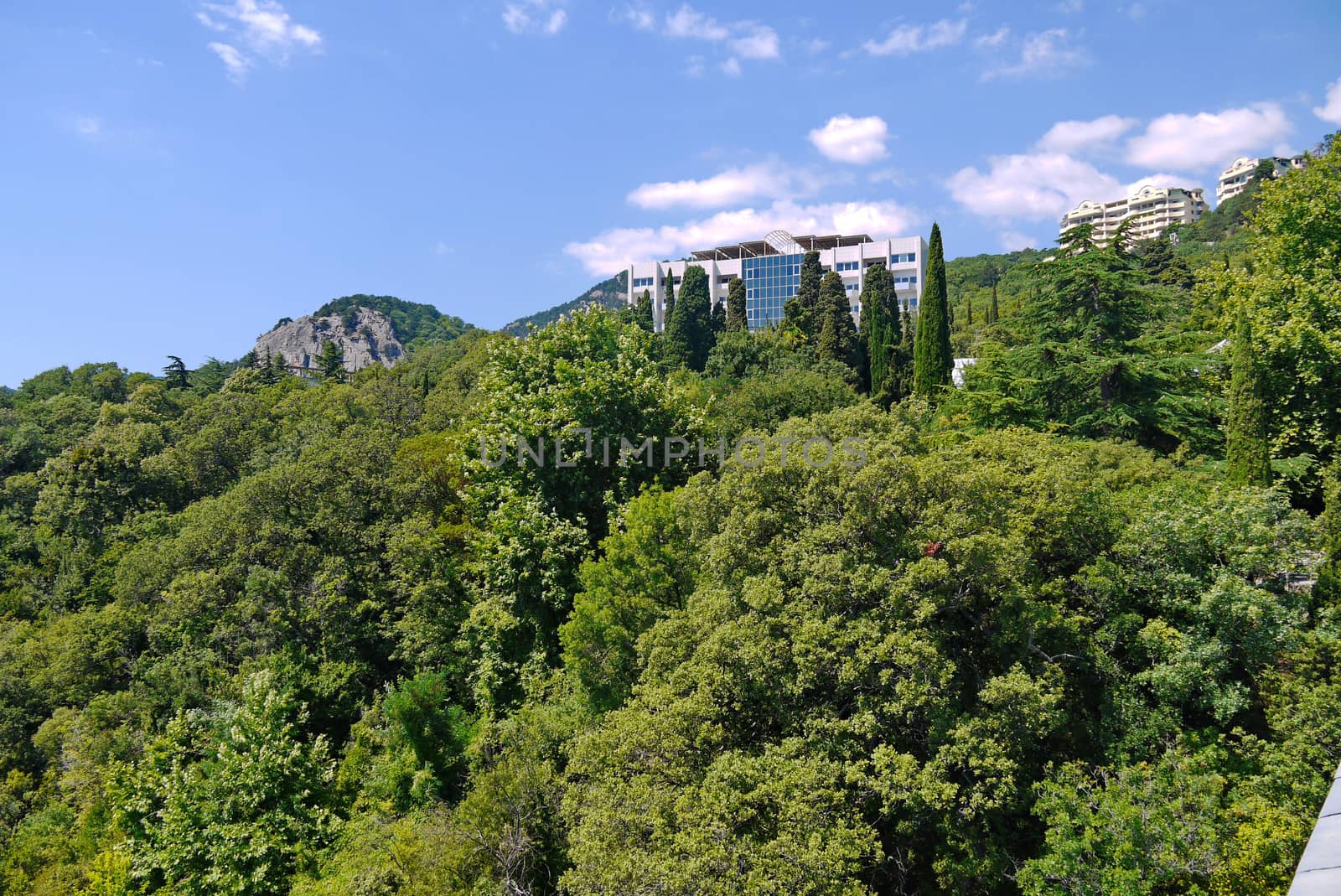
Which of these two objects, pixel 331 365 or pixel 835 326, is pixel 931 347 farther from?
pixel 331 365

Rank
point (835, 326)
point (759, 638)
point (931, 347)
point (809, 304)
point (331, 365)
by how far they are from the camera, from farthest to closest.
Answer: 1. point (331, 365)
2. point (809, 304)
3. point (835, 326)
4. point (931, 347)
5. point (759, 638)

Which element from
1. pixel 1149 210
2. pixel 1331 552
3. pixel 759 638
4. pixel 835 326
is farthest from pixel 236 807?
pixel 1149 210

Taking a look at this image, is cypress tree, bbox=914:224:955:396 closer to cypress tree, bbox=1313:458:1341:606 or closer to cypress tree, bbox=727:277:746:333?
cypress tree, bbox=1313:458:1341:606

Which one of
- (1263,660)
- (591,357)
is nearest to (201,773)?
(591,357)

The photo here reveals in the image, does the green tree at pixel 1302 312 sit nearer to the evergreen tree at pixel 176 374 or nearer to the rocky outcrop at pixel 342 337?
the evergreen tree at pixel 176 374

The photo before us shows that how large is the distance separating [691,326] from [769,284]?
22587mm

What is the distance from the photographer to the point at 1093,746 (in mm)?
14711

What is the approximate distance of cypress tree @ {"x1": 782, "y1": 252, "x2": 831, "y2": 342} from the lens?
55875mm

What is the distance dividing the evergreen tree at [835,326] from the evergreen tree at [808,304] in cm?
73

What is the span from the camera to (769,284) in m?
77.9

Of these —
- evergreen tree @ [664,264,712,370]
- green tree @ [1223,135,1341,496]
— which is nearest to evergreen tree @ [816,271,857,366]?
evergreen tree @ [664,264,712,370]

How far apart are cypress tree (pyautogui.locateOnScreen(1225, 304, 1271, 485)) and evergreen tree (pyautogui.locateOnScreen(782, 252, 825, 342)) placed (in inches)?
1313

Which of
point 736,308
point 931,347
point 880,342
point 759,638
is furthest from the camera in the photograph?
point 736,308

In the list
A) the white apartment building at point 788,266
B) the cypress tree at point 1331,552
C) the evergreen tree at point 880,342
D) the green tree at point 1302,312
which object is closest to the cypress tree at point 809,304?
the evergreen tree at point 880,342
